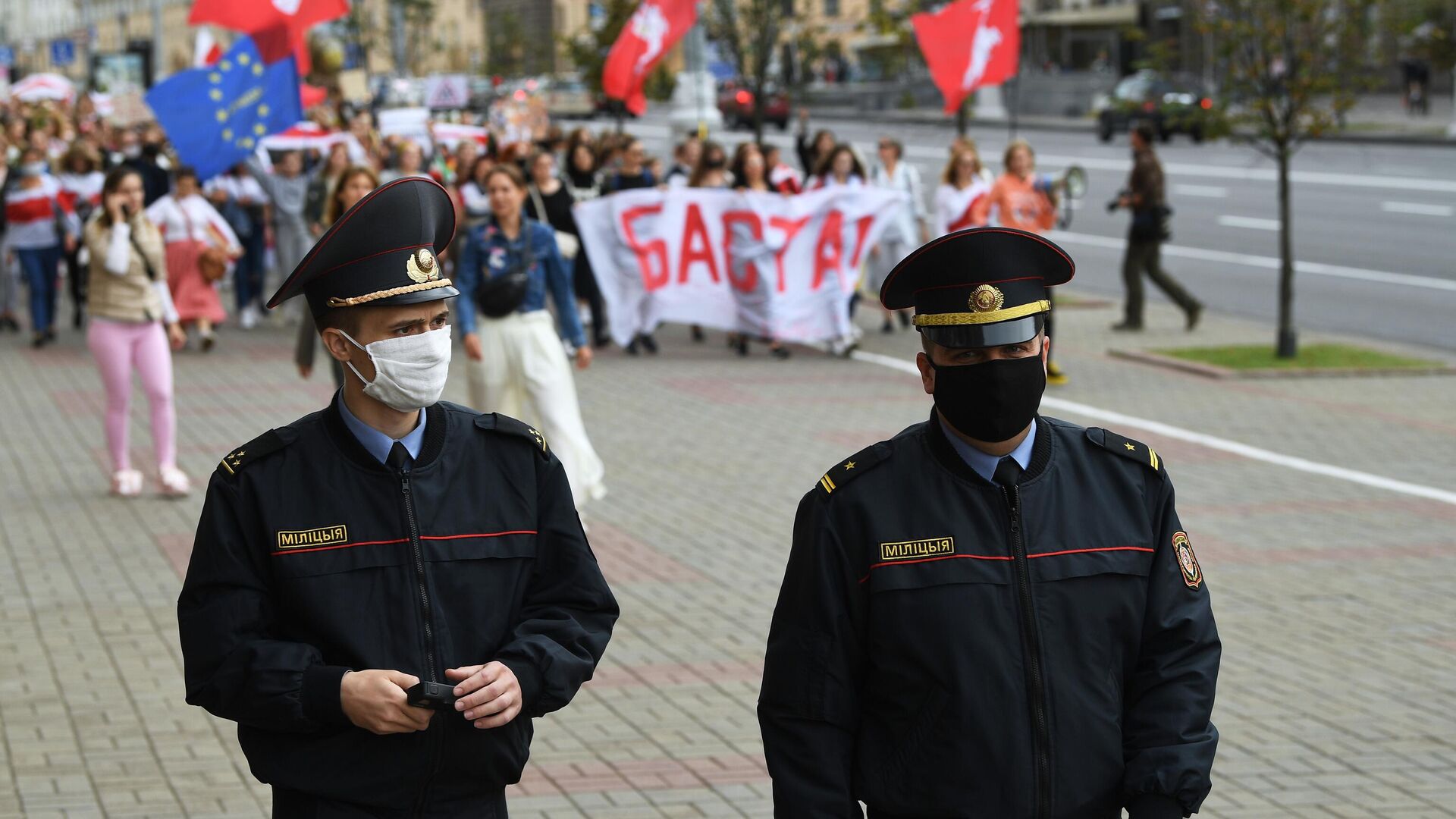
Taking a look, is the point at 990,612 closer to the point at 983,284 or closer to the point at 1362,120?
the point at 983,284

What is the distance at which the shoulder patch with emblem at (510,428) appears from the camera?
3.45m

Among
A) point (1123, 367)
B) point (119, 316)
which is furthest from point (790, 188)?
point (119, 316)

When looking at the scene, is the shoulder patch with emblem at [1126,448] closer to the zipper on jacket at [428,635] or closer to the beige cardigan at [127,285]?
the zipper on jacket at [428,635]

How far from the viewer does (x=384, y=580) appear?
329cm

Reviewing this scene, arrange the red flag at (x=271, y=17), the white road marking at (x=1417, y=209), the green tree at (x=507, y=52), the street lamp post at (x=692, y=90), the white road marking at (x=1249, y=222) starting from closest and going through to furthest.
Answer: the red flag at (x=271, y=17), the street lamp post at (x=692, y=90), the white road marking at (x=1249, y=222), the white road marking at (x=1417, y=209), the green tree at (x=507, y=52)

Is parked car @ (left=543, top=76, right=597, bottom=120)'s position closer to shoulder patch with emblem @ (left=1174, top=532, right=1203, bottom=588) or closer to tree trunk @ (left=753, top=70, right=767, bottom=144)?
tree trunk @ (left=753, top=70, right=767, bottom=144)

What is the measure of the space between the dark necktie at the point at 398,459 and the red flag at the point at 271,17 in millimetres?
12626

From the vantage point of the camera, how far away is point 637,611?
838 cm

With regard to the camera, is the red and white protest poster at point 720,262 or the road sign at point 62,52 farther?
the road sign at point 62,52

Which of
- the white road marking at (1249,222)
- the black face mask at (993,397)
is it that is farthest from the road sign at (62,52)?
the black face mask at (993,397)

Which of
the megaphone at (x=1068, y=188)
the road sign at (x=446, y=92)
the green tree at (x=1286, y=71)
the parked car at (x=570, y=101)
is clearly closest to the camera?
the green tree at (x=1286, y=71)

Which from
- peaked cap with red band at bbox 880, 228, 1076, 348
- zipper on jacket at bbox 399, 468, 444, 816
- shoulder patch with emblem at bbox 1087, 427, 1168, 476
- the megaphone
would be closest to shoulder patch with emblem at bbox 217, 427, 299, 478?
zipper on jacket at bbox 399, 468, 444, 816

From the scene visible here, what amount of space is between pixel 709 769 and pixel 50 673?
2798mm

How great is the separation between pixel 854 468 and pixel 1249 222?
87.4 ft
